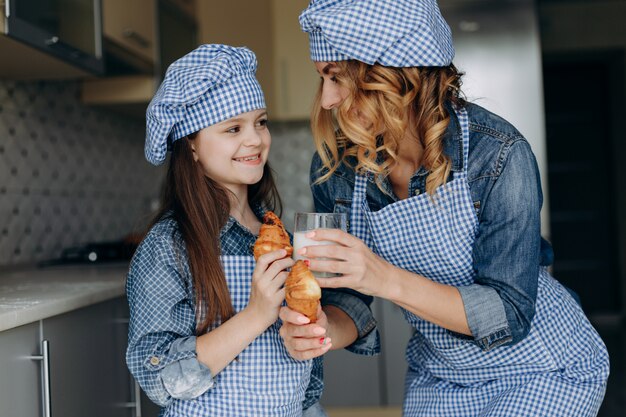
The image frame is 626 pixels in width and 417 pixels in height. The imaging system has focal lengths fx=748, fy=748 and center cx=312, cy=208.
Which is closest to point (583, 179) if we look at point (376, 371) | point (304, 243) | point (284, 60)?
point (284, 60)

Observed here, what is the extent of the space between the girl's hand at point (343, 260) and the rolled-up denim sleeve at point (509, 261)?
22cm

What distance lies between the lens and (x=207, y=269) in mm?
1309

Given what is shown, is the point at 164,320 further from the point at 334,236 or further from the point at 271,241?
the point at 334,236

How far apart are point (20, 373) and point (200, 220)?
0.41 m

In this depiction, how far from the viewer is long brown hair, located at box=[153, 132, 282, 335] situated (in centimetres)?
131

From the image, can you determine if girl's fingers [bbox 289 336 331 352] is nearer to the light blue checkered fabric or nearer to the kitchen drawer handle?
the light blue checkered fabric

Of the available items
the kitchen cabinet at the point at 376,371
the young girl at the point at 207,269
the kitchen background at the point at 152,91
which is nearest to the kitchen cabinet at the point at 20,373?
the young girl at the point at 207,269

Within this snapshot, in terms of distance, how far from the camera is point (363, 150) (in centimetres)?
135

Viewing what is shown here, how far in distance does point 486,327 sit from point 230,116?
58 cm

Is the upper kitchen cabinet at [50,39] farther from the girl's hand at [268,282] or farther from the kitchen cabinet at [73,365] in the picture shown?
the girl's hand at [268,282]

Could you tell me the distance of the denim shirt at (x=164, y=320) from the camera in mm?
1203

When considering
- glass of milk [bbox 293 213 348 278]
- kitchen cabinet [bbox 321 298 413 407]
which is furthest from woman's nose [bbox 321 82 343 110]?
kitchen cabinet [bbox 321 298 413 407]

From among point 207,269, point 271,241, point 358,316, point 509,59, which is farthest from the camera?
point 509,59

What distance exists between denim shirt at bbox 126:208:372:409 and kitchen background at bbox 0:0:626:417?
1.68 feet
